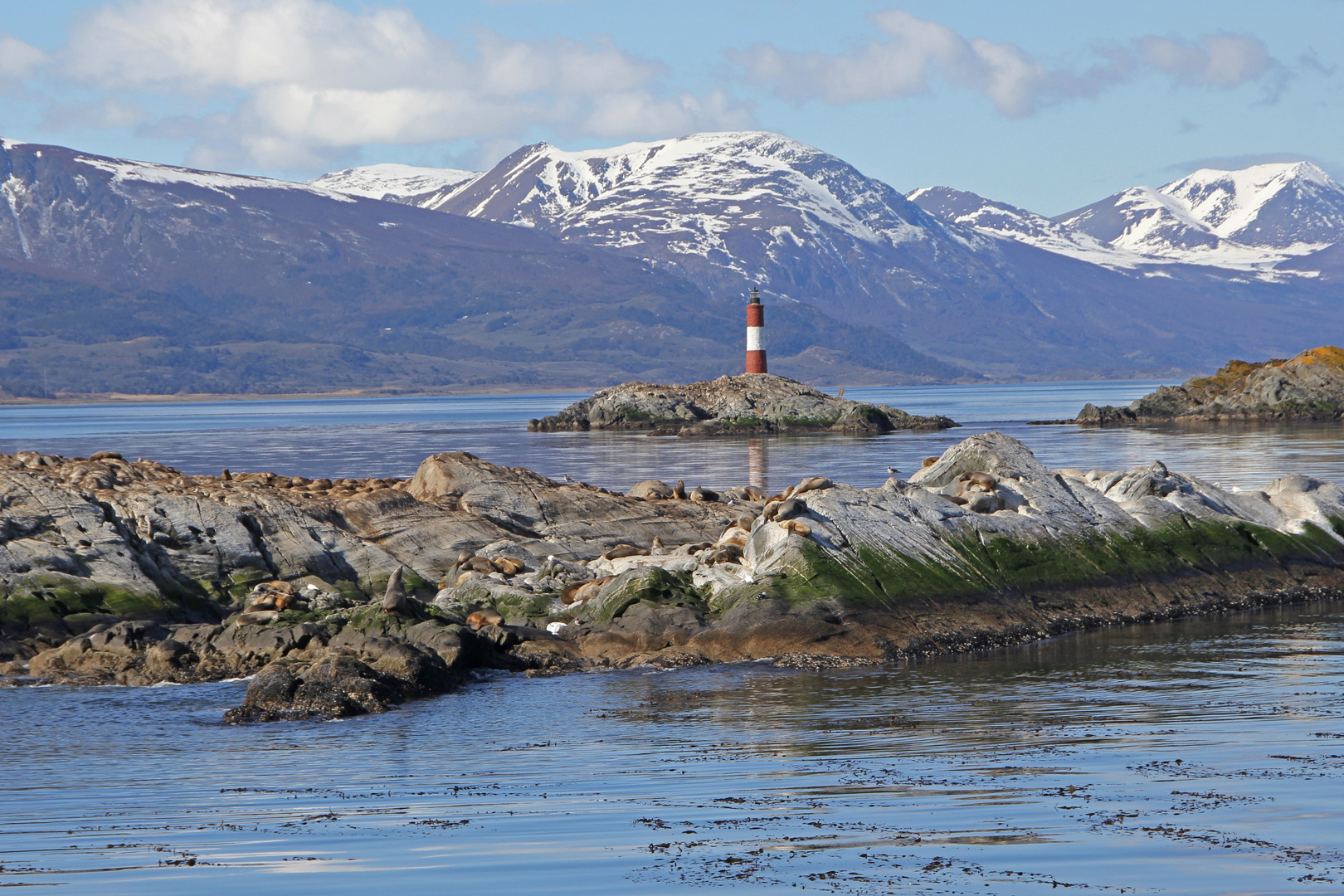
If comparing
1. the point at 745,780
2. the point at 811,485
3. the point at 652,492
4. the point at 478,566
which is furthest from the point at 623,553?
the point at 745,780

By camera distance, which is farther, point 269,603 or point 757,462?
point 757,462

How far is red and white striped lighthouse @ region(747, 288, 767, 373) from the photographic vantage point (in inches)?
4075

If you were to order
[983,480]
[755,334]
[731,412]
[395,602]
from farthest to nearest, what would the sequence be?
[755,334] < [731,412] < [983,480] < [395,602]

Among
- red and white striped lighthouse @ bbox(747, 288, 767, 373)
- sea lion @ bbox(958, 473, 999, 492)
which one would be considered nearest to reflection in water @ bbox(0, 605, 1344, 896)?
sea lion @ bbox(958, 473, 999, 492)

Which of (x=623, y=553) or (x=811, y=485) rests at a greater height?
(x=811, y=485)

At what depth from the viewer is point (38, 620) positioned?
67.6ft

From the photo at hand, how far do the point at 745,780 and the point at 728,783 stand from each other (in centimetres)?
17

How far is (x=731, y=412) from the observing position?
102688mm

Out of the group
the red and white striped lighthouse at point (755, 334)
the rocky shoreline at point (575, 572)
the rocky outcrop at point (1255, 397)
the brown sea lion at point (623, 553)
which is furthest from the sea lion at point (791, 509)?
the rocky outcrop at point (1255, 397)

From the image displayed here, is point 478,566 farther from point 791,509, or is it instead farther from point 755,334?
point 755,334

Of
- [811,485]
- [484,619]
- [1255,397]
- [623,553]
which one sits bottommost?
[484,619]

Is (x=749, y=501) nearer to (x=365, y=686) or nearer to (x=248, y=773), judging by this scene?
(x=365, y=686)

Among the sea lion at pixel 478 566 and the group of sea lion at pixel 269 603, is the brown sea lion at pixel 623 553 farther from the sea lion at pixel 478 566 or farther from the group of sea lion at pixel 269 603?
the group of sea lion at pixel 269 603

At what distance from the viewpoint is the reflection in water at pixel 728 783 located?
30.9 feet
